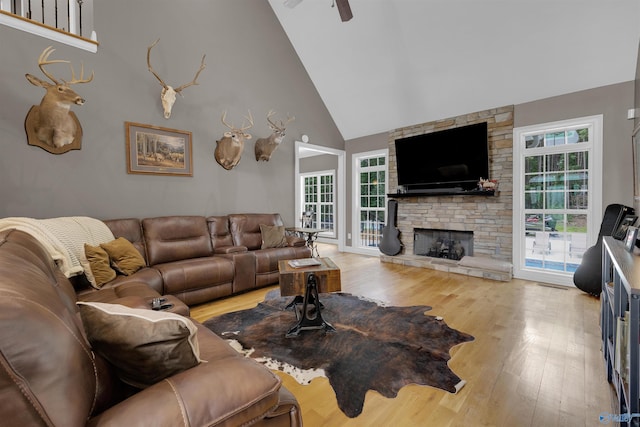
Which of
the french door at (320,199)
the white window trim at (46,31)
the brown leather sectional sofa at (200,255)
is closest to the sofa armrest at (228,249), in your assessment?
the brown leather sectional sofa at (200,255)

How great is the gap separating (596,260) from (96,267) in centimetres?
553

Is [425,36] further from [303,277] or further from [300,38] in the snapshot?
[303,277]

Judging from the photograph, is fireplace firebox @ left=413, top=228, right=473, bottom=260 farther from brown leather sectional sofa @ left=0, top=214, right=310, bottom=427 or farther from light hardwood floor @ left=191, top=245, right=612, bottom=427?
brown leather sectional sofa @ left=0, top=214, right=310, bottom=427

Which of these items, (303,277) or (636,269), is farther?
(303,277)

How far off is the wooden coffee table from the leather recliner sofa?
1466 millimetres

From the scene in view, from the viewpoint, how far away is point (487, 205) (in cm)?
473

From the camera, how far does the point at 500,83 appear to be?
169 inches

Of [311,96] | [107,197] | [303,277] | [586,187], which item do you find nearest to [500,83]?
[586,187]

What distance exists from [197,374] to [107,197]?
140 inches

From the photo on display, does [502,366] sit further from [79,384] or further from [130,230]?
[130,230]

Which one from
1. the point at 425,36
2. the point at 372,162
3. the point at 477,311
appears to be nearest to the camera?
the point at 477,311

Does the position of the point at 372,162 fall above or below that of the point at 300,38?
below

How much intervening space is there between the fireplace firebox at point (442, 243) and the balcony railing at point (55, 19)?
5779mm

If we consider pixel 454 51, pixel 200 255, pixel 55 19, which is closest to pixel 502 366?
pixel 200 255
